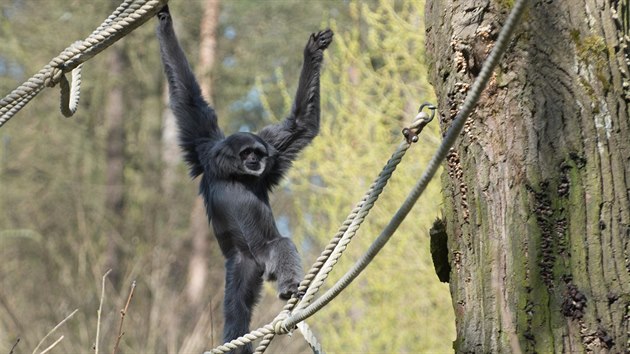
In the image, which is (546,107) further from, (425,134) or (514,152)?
(425,134)

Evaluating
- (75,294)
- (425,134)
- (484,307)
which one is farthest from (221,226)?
(75,294)

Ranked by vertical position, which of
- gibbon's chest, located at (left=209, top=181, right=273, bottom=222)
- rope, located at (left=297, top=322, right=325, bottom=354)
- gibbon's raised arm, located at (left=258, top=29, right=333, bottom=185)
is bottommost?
rope, located at (left=297, top=322, right=325, bottom=354)

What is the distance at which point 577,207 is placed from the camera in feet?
11.2

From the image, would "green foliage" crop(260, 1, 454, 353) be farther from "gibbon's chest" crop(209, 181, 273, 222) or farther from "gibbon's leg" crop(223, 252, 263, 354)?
"gibbon's leg" crop(223, 252, 263, 354)

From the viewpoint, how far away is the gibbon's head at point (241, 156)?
20.3 ft

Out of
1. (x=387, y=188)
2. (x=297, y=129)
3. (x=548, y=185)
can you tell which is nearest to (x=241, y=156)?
(x=297, y=129)

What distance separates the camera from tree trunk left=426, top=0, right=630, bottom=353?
3.34 m

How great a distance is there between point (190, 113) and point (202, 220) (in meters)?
13.0

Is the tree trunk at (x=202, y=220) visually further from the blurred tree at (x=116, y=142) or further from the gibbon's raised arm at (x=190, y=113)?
the gibbon's raised arm at (x=190, y=113)

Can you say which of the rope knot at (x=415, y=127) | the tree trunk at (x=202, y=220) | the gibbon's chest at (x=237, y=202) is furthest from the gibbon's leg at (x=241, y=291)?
the tree trunk at (x=202, y=220)

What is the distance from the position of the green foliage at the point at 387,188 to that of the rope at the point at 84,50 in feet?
27.2

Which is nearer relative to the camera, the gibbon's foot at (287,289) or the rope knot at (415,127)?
the rope knot at (415,127)

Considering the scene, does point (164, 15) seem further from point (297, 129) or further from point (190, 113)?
point (297, 129)

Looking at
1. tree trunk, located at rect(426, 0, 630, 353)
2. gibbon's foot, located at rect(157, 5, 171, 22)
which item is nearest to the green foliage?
gibbon's foot, located at rect(157, 5, 171, 22)
